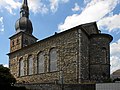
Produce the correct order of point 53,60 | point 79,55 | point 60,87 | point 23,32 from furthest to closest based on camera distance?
point 23,32
point 53,60
point 79,55
point 60,87

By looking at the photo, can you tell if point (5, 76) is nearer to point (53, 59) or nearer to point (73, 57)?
point (53, 59)

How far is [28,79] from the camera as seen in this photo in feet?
125

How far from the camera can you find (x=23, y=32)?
151 feet

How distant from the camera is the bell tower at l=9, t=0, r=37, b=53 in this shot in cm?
4669

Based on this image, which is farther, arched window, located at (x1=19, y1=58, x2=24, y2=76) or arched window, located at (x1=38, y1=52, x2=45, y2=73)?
arched window, located at (x1=19, y1=58, x2=24, y2=76)

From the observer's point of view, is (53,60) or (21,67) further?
(21,67)

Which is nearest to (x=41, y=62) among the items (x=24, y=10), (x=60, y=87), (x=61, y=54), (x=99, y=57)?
(x=61, y=54)

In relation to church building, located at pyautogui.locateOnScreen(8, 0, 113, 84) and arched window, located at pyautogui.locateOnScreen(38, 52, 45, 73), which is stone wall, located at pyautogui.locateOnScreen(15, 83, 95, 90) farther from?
arched window, located at pyautogui.locateOnScreen(38, 52, 45, 73)

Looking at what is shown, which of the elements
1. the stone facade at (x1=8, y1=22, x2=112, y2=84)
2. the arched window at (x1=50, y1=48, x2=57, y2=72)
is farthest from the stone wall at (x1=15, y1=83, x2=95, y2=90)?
the arched window at (x1=50, y1=48, x2=57, y2=72)

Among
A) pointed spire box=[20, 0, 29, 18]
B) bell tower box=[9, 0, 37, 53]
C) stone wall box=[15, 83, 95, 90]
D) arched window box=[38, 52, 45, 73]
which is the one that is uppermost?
pointed spire box=[20, 0, 29, 18]

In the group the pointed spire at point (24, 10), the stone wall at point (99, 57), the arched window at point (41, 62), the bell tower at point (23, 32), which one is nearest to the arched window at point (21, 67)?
the bell tower at point (23, 32)

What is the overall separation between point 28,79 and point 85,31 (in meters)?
14.4

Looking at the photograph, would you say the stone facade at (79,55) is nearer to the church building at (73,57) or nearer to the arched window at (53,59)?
the church building at (73,57)

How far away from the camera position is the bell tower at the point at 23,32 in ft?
153
